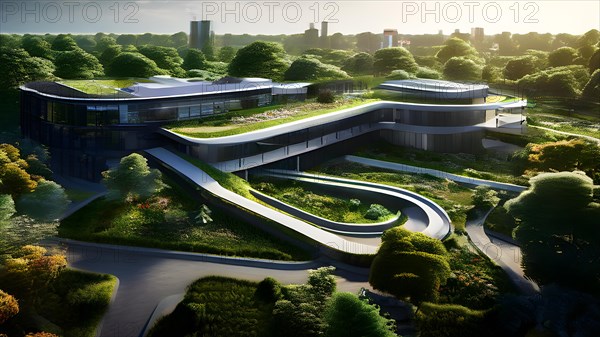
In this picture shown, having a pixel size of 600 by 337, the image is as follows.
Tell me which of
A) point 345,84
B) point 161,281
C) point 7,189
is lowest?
point 161,281

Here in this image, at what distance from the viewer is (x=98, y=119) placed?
44656mm

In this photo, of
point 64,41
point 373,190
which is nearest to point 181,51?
point 64,41

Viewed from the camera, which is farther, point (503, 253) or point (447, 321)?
point (503, 253)

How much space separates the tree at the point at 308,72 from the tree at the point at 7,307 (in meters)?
69.2

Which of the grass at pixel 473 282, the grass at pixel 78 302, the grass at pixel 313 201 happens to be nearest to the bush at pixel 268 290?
the grass at pixel 78 302

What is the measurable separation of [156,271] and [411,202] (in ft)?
59.1

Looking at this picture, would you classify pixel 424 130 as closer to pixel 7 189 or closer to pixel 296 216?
pixel 296 216

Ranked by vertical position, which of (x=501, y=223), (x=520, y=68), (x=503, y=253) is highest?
(x=520, y=68)

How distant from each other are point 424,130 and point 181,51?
118 metres

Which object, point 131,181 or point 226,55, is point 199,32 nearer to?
point 226,55

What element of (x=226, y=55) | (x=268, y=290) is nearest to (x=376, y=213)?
(x=268, y=290)

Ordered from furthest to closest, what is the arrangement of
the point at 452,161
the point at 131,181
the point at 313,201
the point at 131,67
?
the point at 131,67
the point at 452,161
the point at 313,201
the point at 131,181

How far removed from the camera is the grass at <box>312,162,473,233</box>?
132 feet

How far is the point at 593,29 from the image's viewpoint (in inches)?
4887
